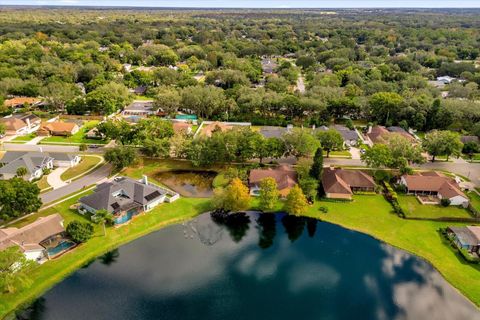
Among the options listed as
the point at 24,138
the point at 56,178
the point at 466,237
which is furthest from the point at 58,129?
the point at 466,237

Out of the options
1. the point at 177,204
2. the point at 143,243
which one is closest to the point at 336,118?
the point at 177,204

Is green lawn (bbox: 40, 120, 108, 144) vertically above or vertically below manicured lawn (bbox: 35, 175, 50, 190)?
below

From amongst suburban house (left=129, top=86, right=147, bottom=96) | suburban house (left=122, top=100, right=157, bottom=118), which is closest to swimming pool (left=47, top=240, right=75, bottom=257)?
suburban house (left=122, top=100, right=157, bottom=118)

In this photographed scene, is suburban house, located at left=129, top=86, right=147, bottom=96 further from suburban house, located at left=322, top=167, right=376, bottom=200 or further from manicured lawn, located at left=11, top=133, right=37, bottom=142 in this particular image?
suburban house, located at left=322, top=167, right=376, bottom=200

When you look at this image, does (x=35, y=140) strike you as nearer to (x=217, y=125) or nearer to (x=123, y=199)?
(x=123, y=199)

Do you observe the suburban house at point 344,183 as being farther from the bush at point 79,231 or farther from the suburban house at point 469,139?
the bush at point 79,231

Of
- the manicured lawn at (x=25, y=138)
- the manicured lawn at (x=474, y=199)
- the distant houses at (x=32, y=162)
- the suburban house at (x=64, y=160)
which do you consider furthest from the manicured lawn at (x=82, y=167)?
the manicured lawn at (x=474, y=199)
